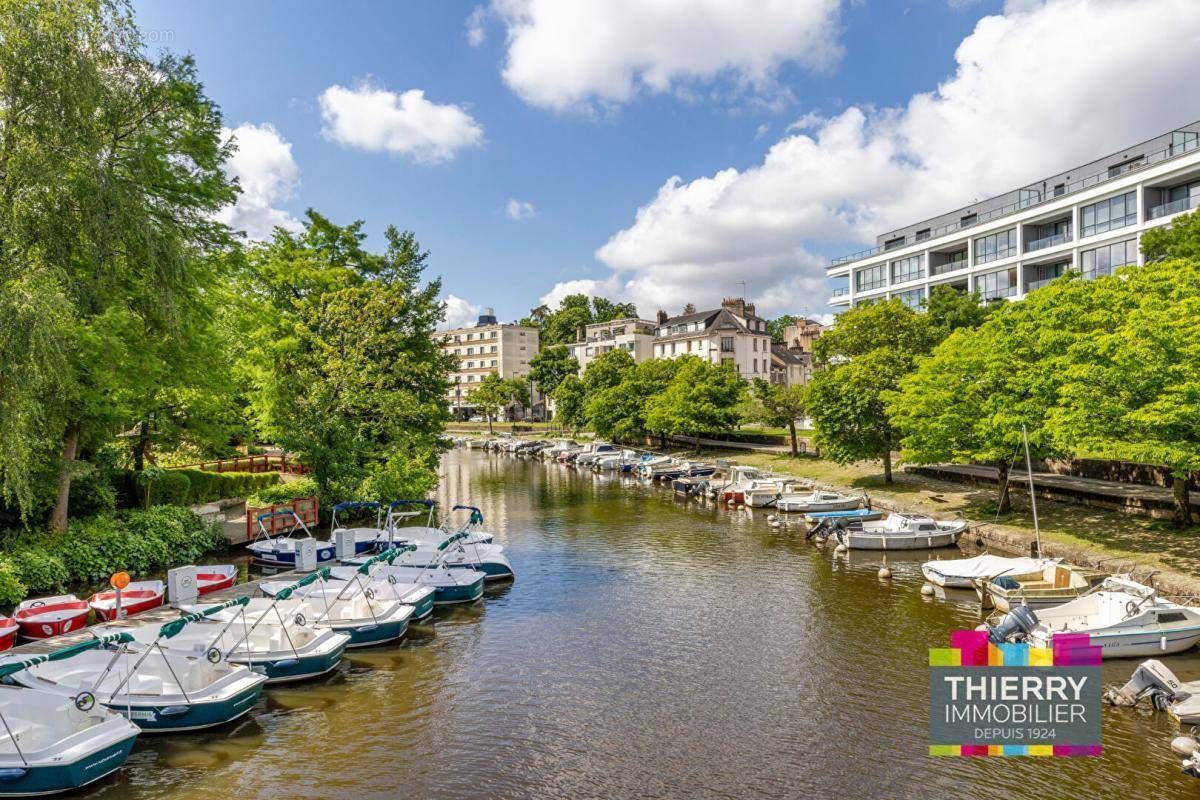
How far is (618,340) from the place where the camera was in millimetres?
117688

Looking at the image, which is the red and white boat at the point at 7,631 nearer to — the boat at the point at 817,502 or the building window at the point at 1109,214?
the boat at the point at 817,502

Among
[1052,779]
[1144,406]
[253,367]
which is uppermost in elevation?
[253,367]

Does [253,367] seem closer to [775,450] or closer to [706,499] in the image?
[706,499]

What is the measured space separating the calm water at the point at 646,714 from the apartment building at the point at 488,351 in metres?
121

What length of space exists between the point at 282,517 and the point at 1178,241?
4755 cm

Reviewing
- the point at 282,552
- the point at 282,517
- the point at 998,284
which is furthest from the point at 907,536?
the point at 998,284

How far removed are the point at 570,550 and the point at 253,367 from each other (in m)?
18.8

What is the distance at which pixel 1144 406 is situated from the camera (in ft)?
80.4

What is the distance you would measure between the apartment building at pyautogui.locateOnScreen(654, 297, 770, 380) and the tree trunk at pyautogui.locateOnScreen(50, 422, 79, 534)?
73.9 m

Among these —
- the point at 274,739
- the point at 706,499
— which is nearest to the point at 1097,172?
the point at 706,499

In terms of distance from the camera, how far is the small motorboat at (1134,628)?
61.8ft

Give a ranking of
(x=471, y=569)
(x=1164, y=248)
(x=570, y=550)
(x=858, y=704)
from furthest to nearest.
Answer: (x=1164, y=248) < (x=570, y=550) < (x=471, y=569) < (x=858, y=704)

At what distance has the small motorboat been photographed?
18844 millimetres

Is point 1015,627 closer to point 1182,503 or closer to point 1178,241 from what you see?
point 1182,503
